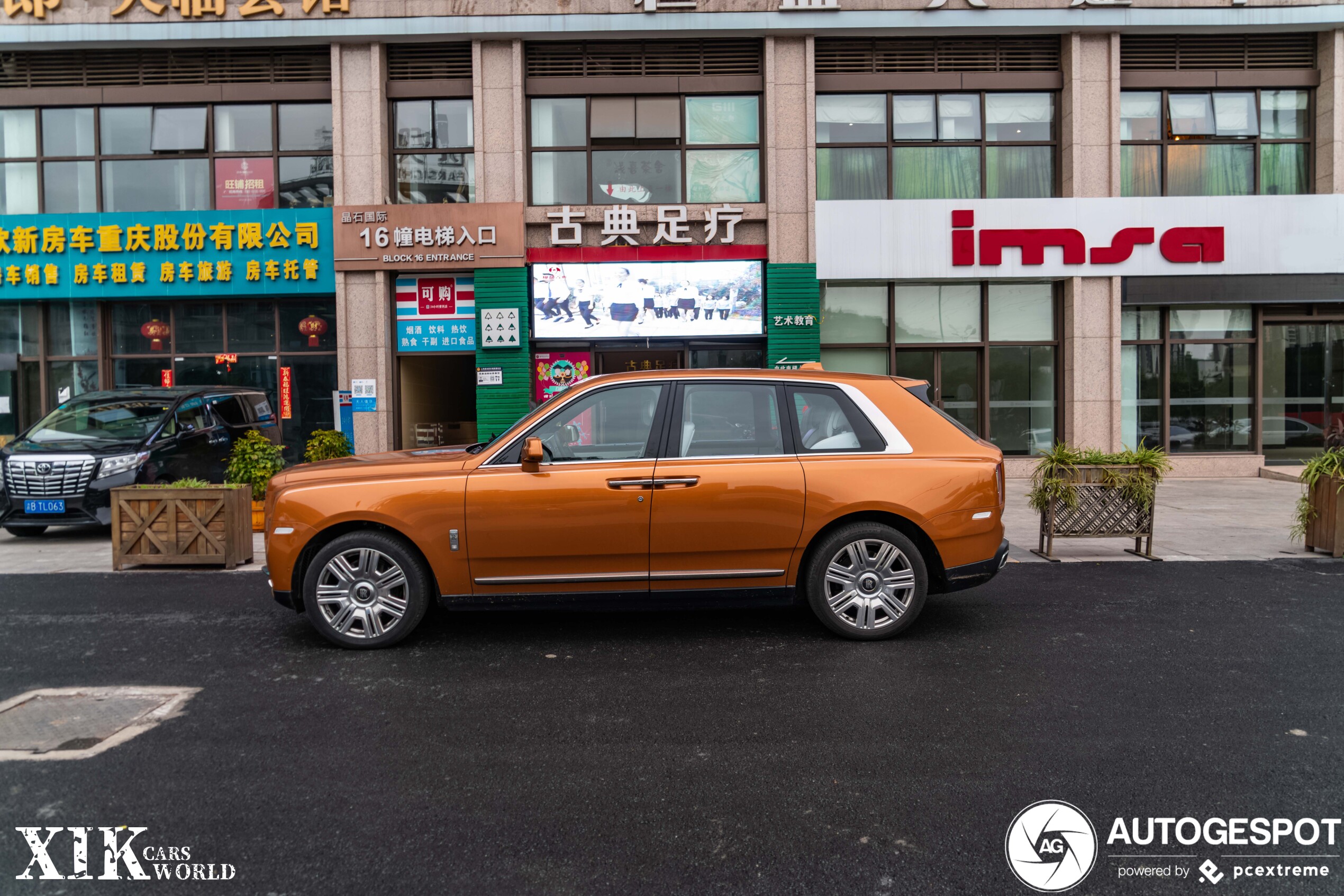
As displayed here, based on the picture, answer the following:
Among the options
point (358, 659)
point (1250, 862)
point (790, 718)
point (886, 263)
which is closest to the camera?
point (1250, 862)

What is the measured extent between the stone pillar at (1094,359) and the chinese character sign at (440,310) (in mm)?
11194

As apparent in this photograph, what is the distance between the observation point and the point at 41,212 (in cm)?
1565

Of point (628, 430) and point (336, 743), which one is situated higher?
point (628, 430)

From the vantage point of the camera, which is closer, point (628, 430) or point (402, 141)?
point (628, 430)

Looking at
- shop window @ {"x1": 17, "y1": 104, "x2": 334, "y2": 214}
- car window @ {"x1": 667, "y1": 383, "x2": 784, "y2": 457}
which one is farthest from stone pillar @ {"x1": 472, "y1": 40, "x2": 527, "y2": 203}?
car window @ {"x1": 667, "y1": 383, "x2": 784, "y2": 457}

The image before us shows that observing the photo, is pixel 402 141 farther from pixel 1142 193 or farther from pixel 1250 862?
pixel 1250 862

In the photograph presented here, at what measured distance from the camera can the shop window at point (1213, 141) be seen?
15.5 meters

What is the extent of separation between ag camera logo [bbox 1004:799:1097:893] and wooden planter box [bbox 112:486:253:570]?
7879 millimetres

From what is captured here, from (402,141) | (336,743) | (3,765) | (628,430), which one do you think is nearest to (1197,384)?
(628,430)

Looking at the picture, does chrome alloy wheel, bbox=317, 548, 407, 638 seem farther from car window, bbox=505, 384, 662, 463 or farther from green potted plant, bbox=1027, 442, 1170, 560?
green potted plant, bbox=1027, 442, 1170, 560

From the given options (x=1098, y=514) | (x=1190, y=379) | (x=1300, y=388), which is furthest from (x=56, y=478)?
(x=1300, y=388)

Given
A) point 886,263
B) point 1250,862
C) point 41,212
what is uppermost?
point 41,212

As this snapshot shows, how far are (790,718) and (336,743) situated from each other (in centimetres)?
219

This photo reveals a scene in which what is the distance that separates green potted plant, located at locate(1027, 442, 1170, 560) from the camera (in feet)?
27.2
